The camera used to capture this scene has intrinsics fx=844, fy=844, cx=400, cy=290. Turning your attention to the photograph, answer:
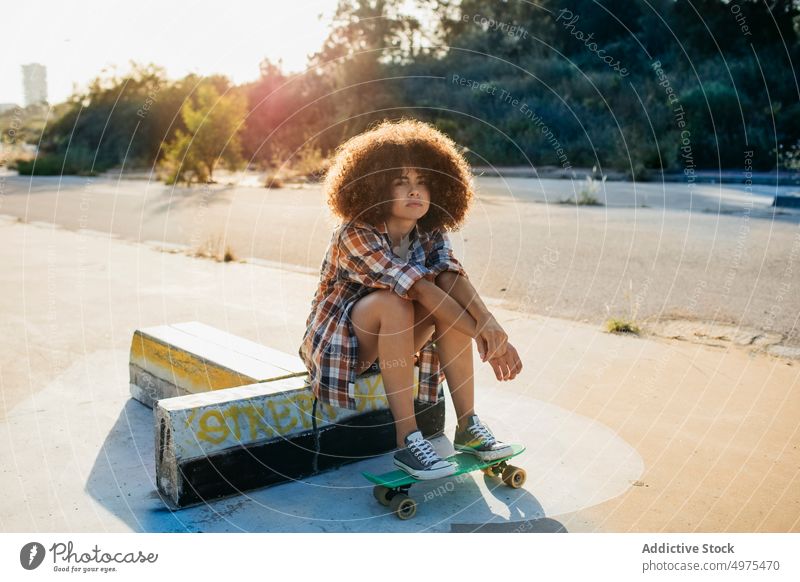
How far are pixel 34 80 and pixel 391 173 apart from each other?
254 centimetres

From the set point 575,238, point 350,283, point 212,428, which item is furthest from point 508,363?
point 575,238

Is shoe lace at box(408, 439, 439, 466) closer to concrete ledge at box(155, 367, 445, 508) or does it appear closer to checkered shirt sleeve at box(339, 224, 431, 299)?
concrete ledge at box(155, 367, 445, 508)

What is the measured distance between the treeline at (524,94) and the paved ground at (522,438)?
1391cm

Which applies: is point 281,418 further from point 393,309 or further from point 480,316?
point 480,316

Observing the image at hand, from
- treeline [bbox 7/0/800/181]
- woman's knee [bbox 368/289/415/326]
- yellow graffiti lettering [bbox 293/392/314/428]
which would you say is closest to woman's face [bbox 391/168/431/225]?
woman's knee [bbox 368/289/415/326]

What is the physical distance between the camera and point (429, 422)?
3.80 metres

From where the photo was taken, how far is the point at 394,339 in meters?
3.14

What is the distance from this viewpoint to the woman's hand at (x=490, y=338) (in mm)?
3137

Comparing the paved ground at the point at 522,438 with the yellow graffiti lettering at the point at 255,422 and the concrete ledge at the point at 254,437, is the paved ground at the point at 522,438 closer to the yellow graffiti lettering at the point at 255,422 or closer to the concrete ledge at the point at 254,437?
the concrete ledge at the point at 254,437

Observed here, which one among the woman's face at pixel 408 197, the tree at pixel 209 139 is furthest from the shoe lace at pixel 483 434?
the tree at pixel 209 139
